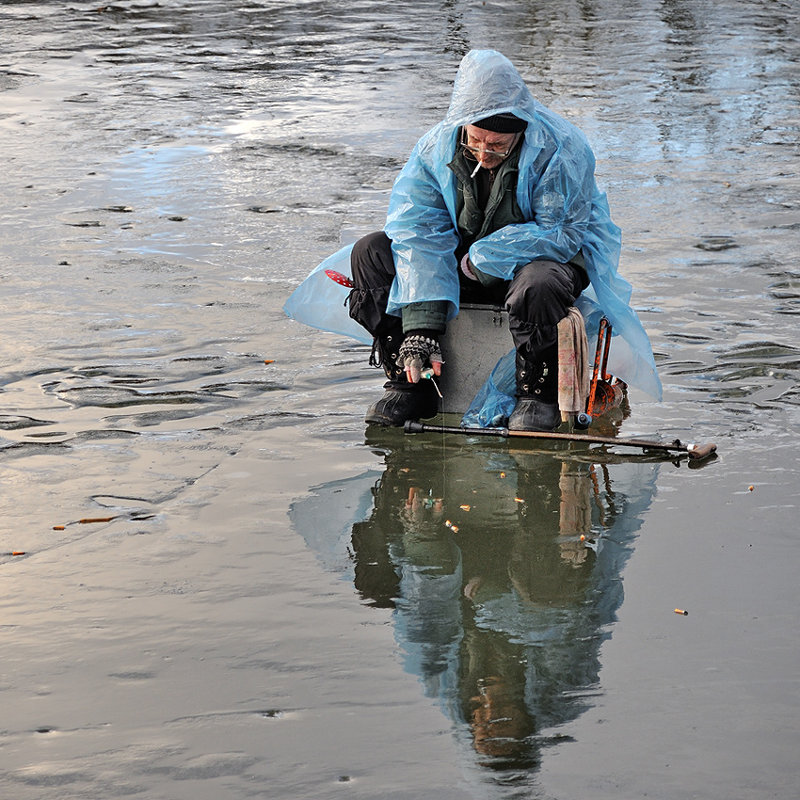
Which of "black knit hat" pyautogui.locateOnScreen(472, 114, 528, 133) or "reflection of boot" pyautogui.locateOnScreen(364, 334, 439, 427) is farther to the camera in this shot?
"reflection of boot" pyautogui.locateOnScreen(364, 334, 439, 427)

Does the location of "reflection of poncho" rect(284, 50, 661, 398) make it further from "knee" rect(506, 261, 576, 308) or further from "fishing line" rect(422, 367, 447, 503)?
"fishing line" rect(422, 367, 447, 503)

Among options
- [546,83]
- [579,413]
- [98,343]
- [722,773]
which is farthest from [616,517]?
[546,83]

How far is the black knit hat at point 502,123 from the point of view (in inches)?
153

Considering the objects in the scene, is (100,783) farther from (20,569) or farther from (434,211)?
(434,211)

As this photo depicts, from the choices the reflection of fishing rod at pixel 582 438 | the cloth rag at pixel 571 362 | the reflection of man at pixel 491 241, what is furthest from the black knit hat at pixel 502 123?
the reflection of fishing rod at pixel 582 438

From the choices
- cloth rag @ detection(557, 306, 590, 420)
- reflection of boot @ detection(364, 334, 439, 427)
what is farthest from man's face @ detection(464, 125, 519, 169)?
reflection of boot @ detection(364, 334, 439, 427)

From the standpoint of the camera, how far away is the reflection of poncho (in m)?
3.89

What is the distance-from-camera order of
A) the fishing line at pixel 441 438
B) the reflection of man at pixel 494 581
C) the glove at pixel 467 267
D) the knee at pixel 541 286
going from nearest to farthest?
1. the reflection of man at pixel 494 581
2. the fishing line at pixel 441 438
3. the knee at pixel 541 286
4. the glove at pixel 467 267

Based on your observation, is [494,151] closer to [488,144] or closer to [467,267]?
[488,144]

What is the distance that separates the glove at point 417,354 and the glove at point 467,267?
0.77ft

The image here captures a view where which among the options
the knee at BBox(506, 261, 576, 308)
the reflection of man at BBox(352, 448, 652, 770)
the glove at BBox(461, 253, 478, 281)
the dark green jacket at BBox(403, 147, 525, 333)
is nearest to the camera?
the reflection of man at BBox(352, 448, 652, 770)

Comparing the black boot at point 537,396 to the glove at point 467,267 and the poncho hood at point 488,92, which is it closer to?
the glove at point 467,267

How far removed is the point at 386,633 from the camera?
9.32 ft

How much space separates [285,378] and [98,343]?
81cm
